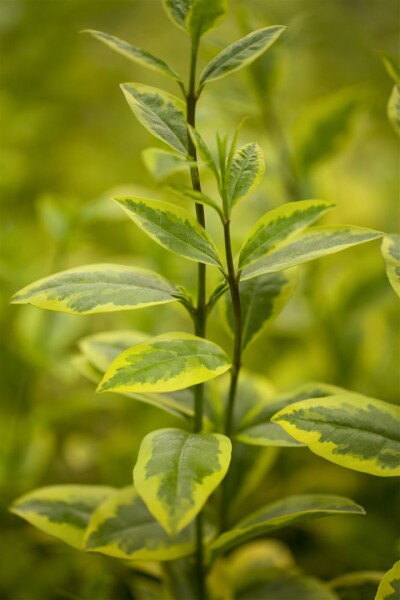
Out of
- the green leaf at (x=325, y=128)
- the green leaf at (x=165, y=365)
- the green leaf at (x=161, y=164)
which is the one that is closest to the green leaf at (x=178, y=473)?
the green leaf at (x=165, y=365)

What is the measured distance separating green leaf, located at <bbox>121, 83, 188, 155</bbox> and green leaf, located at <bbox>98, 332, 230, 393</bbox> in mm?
150

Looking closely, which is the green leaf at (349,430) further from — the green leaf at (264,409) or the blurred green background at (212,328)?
the blurred green background at (212,328)

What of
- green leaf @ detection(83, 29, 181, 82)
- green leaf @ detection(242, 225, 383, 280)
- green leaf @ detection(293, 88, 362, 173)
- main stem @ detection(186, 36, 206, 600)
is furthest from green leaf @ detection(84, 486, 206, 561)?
green leaf @ detection(293, 88, 362, 173)

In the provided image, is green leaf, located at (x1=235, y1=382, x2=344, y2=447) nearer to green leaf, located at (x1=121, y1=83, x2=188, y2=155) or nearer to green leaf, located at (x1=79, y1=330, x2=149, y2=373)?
green leaf, located at (x1=79, y1=330, x2=149, y2=373)

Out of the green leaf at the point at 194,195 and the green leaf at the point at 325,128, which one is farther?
the green leaf at the point at 325,128

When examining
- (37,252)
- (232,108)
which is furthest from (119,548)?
(37,252)

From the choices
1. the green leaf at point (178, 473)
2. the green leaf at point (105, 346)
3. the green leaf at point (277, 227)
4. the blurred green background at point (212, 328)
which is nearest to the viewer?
the green leaf at point (178, 473)

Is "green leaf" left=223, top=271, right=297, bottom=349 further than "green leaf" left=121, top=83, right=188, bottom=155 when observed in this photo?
Yes

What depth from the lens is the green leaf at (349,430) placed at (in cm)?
50

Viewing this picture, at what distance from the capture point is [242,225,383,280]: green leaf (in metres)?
0.50

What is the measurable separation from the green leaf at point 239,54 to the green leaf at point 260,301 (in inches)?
7.9

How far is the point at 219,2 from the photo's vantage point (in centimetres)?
52

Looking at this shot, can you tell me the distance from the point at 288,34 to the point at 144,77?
1185 mm

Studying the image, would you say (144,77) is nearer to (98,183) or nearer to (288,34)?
(98,183)
